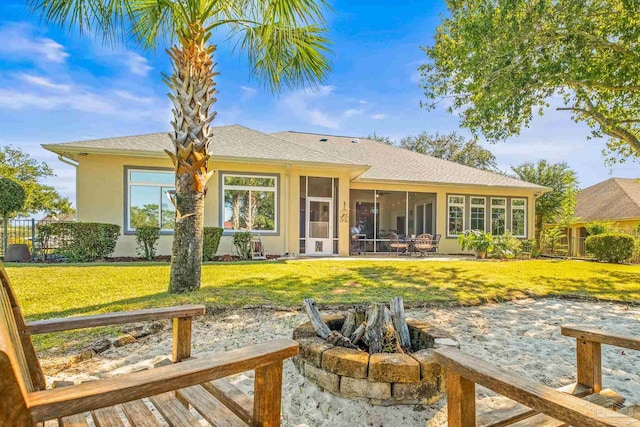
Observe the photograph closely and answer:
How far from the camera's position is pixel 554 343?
3.84 meters

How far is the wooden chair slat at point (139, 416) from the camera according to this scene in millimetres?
1432

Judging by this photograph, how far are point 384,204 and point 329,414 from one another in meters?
16.7

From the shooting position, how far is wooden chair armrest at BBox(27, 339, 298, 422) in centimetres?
88

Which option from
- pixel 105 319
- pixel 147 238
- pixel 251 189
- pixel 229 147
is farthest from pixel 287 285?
pixel 229 147

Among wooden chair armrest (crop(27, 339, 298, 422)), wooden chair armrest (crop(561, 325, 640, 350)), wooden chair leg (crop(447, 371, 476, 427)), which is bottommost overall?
wooden chair leg (crop(447, 371, 476, 427))

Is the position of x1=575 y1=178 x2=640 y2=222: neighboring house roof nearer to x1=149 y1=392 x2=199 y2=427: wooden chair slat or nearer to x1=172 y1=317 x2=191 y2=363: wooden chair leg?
x1=172 y1=317 x2=191 y2=363: wooden chair leg

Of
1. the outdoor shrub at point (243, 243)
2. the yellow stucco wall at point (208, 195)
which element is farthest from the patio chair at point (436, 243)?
the outdoor shrub at point (243, 243)

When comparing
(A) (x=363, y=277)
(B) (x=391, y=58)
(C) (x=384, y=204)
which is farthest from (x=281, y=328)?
(C) (x=384, y=204)

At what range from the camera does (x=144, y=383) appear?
3.34 ft

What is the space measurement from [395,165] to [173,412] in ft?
49.9

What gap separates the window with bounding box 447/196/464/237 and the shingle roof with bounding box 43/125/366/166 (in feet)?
17.8

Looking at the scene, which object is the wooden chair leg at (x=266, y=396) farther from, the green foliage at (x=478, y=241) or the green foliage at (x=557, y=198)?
the green foliage at (x=557, y=198)

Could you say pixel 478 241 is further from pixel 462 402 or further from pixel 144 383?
pixel 144 383

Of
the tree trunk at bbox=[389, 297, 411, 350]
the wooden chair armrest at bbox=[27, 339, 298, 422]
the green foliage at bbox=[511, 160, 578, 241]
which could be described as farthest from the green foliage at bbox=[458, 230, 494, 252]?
the wooden chair armrest at bbox=[27, 339, 298, 422]
